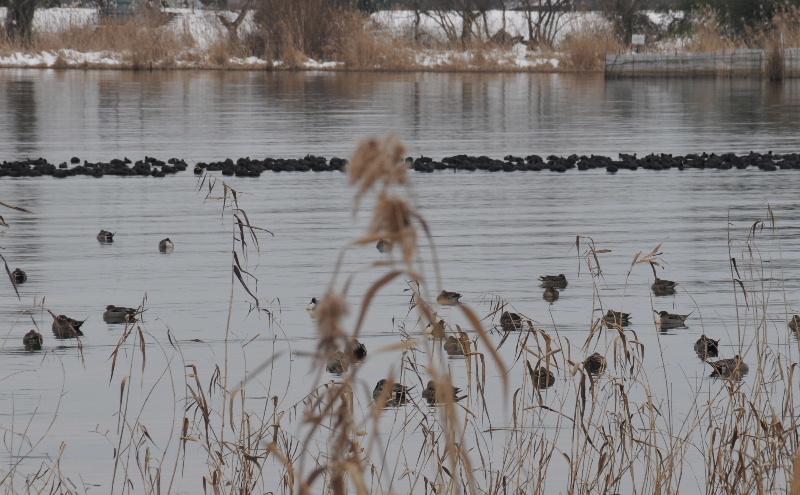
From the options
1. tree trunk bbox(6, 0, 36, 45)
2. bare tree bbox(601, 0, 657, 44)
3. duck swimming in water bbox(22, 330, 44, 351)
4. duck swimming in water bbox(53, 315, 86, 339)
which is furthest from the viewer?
tree trunk bbox(6, 0, 36, 45)

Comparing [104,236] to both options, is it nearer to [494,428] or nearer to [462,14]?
[494,428]

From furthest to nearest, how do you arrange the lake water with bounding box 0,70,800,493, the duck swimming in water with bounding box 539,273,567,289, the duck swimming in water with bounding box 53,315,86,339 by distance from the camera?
the duck swimming in water with bounding box 539,273,567,289, the duck swimming in water with bounding box 53,315,86,339, the lake water with bounding box 0,70,800,493

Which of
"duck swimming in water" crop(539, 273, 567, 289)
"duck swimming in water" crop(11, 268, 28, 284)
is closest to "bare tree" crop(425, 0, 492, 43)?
"duck swimming in water" crop(539, 273, 567, 289)

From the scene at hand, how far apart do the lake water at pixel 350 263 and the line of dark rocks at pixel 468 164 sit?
370mm

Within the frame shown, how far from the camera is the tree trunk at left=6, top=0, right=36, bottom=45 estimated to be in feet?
158

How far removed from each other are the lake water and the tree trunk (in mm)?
26039

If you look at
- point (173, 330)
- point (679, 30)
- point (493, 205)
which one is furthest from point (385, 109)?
point (679, 30)

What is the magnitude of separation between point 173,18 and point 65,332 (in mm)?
47856

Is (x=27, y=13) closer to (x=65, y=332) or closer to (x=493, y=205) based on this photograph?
(x=493, y=205)

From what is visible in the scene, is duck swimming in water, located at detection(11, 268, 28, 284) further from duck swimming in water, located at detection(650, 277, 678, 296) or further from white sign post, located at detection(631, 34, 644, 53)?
white sign post, located at detection(631, 34, 644, 53)

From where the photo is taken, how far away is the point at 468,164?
15586 millimetres

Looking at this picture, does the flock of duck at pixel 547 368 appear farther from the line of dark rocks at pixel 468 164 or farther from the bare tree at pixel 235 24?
the bare tree at pixel 235 24

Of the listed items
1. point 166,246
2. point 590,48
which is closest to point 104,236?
point 166,246

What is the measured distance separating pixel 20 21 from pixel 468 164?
124 ft
